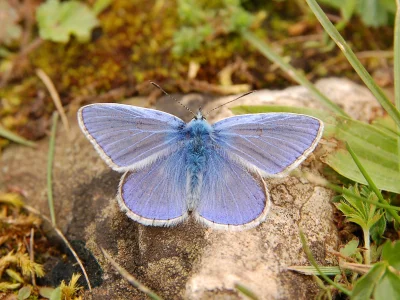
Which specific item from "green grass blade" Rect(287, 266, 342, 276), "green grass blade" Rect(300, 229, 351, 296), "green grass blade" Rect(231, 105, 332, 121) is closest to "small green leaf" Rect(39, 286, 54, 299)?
"green grass blade" Rect(287, 266, 342, 276)

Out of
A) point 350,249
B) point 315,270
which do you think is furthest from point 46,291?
point 350,249

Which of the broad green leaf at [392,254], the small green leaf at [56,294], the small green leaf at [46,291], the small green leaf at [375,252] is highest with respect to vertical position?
the broad green leaf at [392,254]

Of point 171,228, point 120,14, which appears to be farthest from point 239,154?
point 120,14

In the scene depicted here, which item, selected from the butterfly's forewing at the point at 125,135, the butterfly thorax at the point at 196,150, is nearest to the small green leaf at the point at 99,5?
the butterfly's forewing at the point at 125,135

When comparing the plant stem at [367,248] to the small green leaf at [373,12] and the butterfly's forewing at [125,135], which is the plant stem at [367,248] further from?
the small green leaf at [373,12]

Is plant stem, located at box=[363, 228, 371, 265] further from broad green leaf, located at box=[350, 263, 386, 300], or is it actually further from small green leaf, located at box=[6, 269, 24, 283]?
small green leaf, located at box=[6, 269, 24, 283]

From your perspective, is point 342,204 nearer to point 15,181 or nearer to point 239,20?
point 239,20
